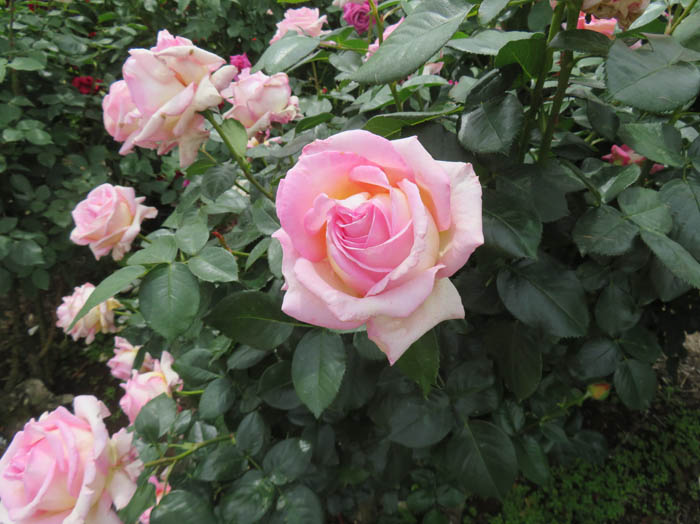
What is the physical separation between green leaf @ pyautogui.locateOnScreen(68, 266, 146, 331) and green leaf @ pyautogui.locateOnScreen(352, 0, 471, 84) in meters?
0.44

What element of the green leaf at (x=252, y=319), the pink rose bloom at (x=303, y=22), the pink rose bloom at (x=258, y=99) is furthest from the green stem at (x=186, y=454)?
the pink rose bloom at (x=303, y=22)

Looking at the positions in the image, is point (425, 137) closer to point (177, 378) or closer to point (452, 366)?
point (452, 366)

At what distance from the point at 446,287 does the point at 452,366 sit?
0.56 metres

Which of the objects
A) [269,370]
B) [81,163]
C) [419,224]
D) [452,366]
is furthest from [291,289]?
[81,163]

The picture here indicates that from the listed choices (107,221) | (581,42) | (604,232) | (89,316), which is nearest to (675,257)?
(604,232)

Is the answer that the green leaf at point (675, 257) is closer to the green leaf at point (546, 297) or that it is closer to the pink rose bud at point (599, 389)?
the green leaf at point (546, 297)

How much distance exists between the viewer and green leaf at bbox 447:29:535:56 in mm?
559

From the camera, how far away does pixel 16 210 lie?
2148 mm

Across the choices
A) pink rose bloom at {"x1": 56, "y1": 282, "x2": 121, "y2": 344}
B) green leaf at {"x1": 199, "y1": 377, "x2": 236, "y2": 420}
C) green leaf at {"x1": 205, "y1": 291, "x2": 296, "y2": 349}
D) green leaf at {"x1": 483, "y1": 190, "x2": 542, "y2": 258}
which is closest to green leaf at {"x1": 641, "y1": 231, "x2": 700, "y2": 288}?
green leaf at {"x1": 483, "y1": 190, "x2": 542, "y2": 258}

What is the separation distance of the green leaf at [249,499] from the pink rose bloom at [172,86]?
2.03ft

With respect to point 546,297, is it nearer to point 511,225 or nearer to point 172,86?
point 511,225

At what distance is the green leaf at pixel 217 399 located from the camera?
899 mm

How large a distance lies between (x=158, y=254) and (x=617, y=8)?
679 millimetres

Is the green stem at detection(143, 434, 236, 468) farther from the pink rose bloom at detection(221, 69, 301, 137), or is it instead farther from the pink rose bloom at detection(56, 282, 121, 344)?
the pink rose bloom at detection(221, 69, 301, 137)
